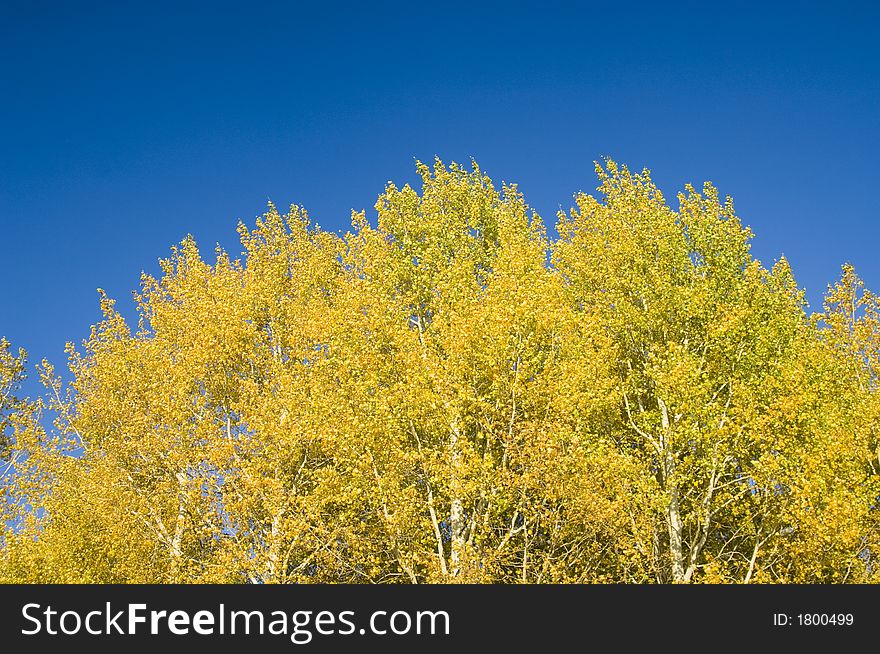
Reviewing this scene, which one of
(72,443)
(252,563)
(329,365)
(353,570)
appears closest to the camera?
(252,563)

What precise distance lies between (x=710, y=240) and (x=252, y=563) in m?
19.8

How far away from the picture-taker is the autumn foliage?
67.4 ft

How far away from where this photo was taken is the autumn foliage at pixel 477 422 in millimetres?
20547

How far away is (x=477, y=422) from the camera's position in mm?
21172

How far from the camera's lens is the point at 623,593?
12359 millimetres

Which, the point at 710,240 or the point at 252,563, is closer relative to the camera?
the point at 252,563

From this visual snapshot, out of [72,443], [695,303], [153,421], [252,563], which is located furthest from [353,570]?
[72,443]

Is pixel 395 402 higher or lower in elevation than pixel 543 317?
lower

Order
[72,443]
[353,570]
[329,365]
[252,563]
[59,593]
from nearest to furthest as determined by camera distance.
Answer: [59,593] < [252,563] < [353,570] < [329,365] < [72,443]

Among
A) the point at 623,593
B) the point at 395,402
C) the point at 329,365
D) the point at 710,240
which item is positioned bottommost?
the point at 623,593

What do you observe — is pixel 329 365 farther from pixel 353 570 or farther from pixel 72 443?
pixel 72 443

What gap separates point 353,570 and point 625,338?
12.7m

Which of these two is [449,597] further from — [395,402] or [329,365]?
[329,365]

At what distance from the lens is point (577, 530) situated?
21.1m
